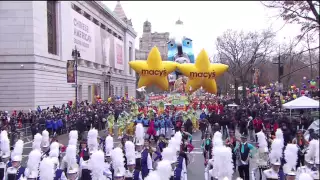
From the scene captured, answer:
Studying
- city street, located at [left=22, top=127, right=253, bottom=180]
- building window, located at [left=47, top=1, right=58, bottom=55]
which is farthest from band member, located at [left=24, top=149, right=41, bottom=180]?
building window, located at [left=47, top=1, right=58, bottom=55]

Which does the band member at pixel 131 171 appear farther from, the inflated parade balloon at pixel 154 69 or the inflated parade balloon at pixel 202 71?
→ the inflated parade balloon at pixel 202 71

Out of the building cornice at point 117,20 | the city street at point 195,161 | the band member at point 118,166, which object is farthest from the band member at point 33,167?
the building cornice at point 117,20

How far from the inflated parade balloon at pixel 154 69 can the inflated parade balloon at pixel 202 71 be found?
57 centimetres

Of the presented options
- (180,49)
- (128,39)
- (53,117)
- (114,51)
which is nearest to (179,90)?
(53,117)

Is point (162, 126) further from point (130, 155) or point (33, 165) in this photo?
point (33, 165)

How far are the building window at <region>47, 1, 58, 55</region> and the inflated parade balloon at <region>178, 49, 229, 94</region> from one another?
85.1 ft

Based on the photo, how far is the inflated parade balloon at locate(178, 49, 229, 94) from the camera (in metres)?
14.6

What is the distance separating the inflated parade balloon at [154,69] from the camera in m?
14.8

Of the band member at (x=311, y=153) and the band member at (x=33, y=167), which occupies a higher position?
the band member at (x=311, y=153)

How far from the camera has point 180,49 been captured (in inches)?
743

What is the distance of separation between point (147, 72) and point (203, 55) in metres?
2.10

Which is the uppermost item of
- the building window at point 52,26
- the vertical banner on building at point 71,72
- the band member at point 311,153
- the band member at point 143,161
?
the building window at point 52,26

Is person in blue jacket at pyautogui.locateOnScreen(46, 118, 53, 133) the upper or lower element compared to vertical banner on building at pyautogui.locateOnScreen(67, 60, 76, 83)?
lower

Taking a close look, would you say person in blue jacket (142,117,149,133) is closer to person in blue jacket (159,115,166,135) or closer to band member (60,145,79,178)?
person in blue jacket (159,115,166,135)
